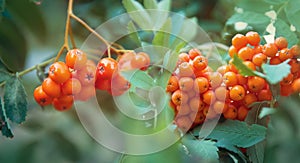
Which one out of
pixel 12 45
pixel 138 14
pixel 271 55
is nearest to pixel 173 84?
pixel 271 55

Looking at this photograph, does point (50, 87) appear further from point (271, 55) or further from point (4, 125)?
point (271, 55)

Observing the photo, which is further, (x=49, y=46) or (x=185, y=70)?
(x=49, y=46)

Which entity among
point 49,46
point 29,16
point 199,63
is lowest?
point 49,46

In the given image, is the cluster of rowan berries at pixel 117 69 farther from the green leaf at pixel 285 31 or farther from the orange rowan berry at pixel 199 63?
the green leaf at pixel 285 31

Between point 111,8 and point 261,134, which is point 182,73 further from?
point 111,8

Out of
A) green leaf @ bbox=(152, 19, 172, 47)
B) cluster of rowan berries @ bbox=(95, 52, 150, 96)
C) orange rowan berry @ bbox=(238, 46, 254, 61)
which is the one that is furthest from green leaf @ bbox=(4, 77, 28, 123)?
orange rowan berry @ bbox=(238, 46, 254, 61)
